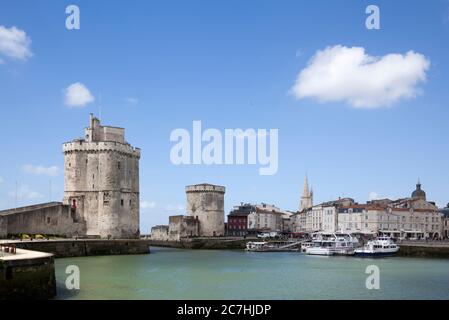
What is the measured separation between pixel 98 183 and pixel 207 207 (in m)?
26.1

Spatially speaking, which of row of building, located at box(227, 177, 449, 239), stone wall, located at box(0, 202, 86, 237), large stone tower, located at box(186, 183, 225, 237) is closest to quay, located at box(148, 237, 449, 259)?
large stone tower, located at box(186, 183, 225, 237)

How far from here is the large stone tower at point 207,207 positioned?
8300 cm

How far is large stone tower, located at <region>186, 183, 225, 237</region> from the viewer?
83000 millimetres

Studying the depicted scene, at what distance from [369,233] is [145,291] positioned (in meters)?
65.2

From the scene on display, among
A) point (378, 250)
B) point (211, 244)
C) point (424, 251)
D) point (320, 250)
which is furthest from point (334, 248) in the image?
point (211, 244)

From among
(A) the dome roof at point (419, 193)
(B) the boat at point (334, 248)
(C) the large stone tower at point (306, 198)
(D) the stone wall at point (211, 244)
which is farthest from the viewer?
(C) the large stone tower at point (306, 198)

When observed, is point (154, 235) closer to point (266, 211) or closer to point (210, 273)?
point (266, 211)

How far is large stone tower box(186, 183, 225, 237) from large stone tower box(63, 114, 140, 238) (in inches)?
892

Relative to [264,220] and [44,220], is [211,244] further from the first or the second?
[264,220]

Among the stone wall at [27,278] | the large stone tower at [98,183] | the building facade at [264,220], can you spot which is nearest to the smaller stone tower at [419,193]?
the building facade at [264,220]

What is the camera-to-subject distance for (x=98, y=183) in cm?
5947

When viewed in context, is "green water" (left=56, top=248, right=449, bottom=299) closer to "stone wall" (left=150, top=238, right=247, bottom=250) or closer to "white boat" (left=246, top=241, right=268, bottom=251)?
"white boat" (left=246, top=241, right=268, bottom=251)

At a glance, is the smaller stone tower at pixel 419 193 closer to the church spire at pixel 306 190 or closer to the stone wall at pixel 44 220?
the church spire at pixel 306 190

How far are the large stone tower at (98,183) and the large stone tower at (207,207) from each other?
22.7m
